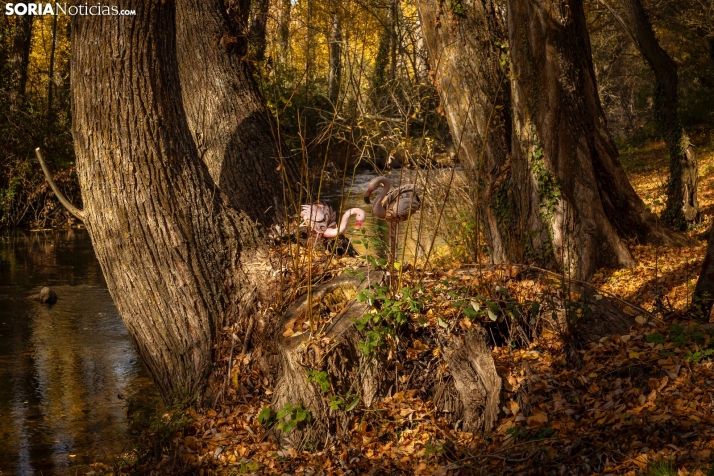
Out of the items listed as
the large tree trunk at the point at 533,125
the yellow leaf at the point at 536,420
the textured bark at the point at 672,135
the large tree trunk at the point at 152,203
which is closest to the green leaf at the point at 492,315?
the yellow leaf at the point at 536,420

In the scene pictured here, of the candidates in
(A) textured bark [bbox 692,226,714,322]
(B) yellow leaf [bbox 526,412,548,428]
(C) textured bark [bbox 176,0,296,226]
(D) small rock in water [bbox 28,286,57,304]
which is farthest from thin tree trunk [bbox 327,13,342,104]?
(D) small rock in water [bbox 28,286,57,304]

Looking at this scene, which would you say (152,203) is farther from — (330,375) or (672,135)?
(672,135)

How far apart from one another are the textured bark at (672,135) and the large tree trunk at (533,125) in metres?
2.71

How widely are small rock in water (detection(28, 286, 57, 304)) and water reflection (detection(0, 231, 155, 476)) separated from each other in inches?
4.7

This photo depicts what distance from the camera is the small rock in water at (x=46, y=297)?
10750mm

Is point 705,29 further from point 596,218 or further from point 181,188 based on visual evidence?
point 181,188

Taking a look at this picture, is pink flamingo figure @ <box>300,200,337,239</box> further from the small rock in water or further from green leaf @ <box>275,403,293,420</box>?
the small rock in water

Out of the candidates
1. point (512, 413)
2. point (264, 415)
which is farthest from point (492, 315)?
point (264, 415)

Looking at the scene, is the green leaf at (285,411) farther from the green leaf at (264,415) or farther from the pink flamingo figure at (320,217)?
the pink flamingo figure at (320,217)

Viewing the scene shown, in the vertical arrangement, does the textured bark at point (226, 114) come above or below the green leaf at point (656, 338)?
above

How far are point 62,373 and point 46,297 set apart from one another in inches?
118

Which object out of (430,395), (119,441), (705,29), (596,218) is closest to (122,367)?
(119,441)

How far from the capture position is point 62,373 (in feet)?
26.4

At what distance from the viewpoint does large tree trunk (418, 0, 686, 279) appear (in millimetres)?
7824
